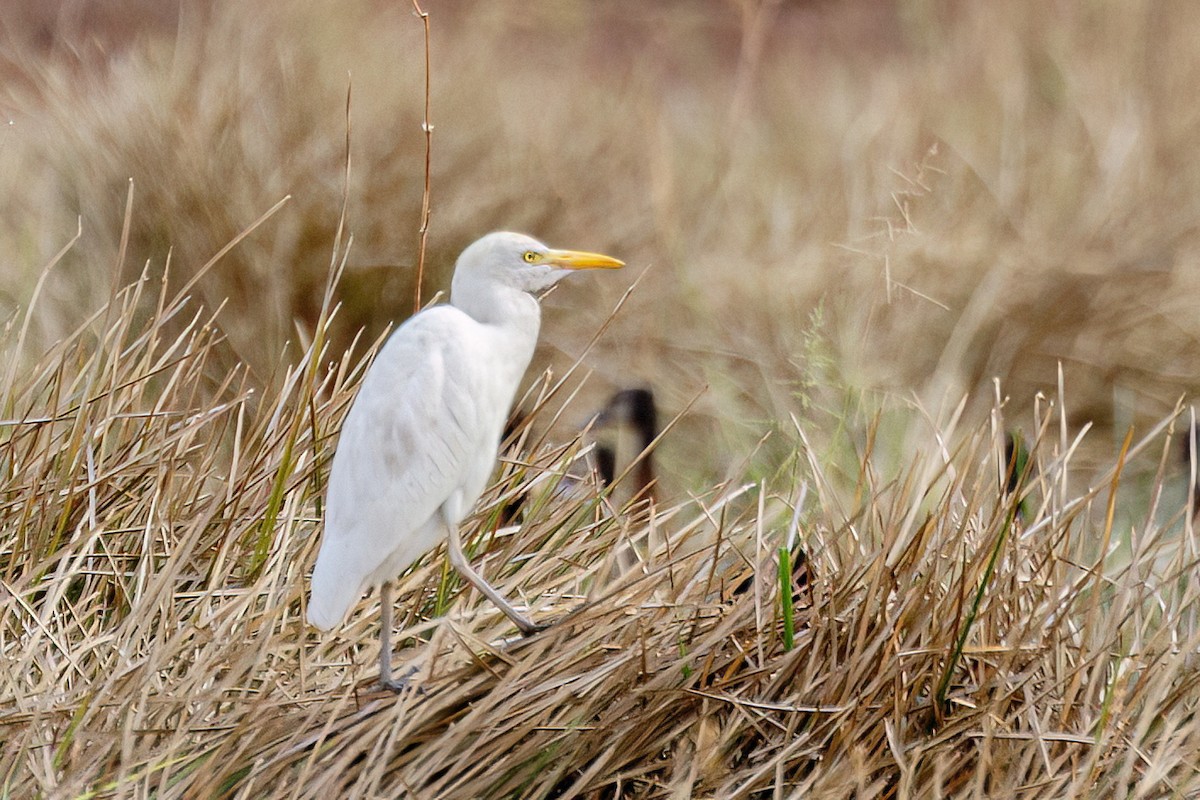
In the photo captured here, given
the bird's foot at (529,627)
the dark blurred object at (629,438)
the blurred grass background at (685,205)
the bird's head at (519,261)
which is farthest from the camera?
the blurred grass background at (685,205)

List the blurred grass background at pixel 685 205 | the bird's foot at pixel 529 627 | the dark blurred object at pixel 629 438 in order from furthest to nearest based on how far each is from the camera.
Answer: the blurred grass background at pixel 685 205 < the dark blurred object at pixel 629 438 < the bird's foot at pixel 529 627

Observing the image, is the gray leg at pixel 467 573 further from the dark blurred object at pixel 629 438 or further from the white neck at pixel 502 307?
the dark blurred object at pixel 629 438

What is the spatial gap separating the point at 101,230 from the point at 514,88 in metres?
1.33

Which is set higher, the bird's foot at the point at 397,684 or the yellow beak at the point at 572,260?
the yellow beak at the point at 572,260

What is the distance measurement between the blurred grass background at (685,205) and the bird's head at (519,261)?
49.3 inches

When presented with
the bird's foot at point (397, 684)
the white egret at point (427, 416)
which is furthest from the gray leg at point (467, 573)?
the bird's foot at point (397, 684)

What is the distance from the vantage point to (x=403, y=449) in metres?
1.36

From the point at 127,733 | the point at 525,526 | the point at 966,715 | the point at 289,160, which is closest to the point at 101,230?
the point at 289,160

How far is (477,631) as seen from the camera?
1704 mm

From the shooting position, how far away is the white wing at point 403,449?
1.35 meters

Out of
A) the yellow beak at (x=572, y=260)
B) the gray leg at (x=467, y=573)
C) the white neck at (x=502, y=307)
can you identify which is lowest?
the gray leg at (x=467, y=573)

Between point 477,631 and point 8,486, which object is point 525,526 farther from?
point 8,486

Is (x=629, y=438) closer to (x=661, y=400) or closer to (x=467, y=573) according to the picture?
(x=661, y=400)

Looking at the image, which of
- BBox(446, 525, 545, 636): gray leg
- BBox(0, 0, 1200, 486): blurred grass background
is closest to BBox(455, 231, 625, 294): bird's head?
BBox(446, 525, 545, 636): gray leg
